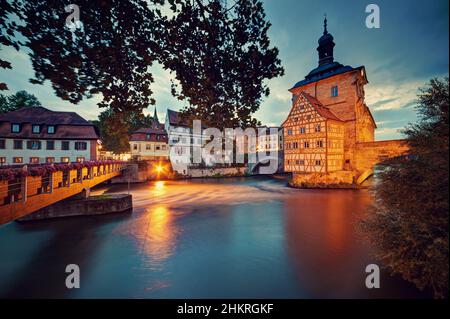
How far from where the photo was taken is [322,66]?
1265 inches

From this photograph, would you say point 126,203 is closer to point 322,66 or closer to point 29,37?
point 29,37

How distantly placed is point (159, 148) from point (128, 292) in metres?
41.6

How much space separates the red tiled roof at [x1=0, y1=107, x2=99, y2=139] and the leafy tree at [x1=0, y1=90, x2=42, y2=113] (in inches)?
634

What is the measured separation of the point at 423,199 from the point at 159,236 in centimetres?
1253

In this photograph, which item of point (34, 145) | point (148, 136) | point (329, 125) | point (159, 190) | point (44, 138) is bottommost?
point (159, 190)

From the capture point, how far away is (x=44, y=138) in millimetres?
28141

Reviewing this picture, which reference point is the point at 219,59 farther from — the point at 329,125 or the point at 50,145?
the point at 50,145

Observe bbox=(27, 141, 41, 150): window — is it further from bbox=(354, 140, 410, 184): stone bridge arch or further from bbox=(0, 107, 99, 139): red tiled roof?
bbox=(354, 140, 410, 184): stone bridge arch

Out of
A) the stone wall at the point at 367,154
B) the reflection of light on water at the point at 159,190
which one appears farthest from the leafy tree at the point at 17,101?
the stone wall at the point at 367,154

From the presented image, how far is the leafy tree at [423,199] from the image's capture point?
434 centimetres

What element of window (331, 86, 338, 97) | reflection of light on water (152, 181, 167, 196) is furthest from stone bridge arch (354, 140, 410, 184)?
reflection of light on water (152, 181, 167, 196)

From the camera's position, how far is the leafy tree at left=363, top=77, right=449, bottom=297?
171 inches

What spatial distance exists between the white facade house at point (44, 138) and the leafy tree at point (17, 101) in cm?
1642

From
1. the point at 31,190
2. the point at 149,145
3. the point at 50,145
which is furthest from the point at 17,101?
the point at 31,190
